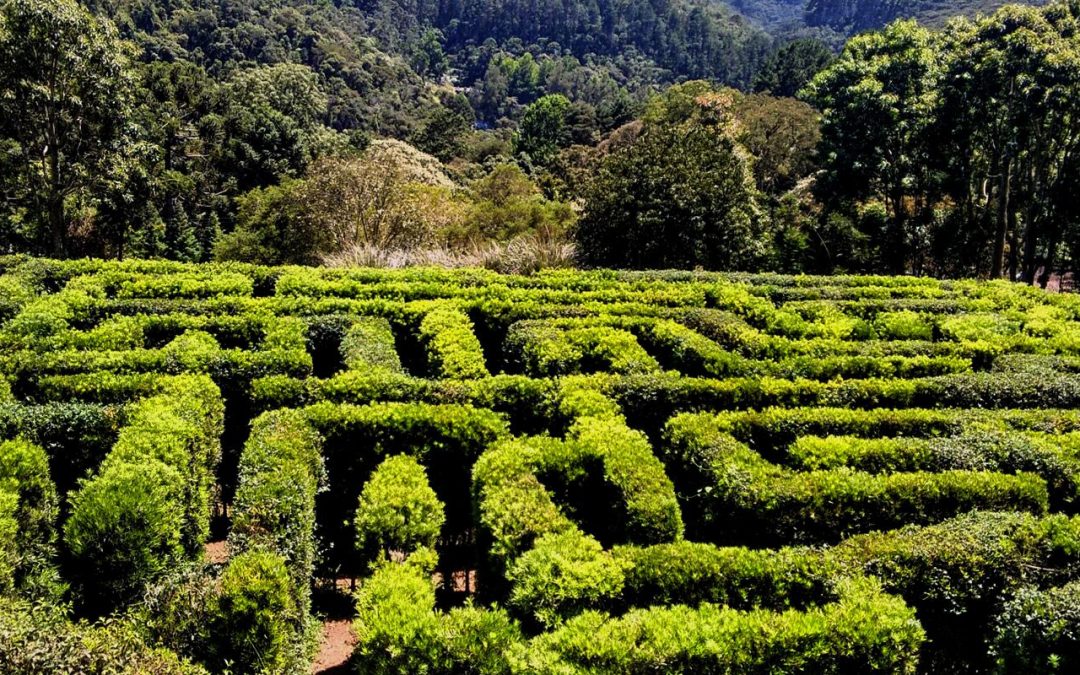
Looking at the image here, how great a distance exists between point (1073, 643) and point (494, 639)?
4847mm

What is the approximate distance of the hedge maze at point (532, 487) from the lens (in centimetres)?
597

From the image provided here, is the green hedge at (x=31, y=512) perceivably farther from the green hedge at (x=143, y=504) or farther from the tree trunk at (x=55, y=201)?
the tree trunk at (x=55, y=201)

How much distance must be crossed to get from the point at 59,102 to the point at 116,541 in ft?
74.3

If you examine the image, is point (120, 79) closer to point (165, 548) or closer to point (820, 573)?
point (165, 548)

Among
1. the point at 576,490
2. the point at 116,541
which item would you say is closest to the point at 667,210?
the point at 576,490

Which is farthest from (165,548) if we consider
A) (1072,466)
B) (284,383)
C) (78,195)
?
(78,195)

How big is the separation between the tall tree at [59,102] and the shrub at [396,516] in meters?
21.7

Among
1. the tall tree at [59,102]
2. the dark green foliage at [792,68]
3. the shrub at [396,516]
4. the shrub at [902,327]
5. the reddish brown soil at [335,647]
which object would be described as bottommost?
the reddish brown soil at [335,647]

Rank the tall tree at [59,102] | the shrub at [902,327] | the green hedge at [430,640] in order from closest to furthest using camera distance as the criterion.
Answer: the green hedge at [430,640]
the shrub at [902,327]
the tall tree at [59,102]

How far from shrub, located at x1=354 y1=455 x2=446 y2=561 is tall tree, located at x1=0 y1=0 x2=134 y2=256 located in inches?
853

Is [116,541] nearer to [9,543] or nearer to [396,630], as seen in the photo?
[9,543]

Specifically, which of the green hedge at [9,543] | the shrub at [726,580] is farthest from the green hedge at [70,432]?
the shrub at [726,580]

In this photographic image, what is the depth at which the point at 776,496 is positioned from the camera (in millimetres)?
7895

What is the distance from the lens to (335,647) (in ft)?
26.7
